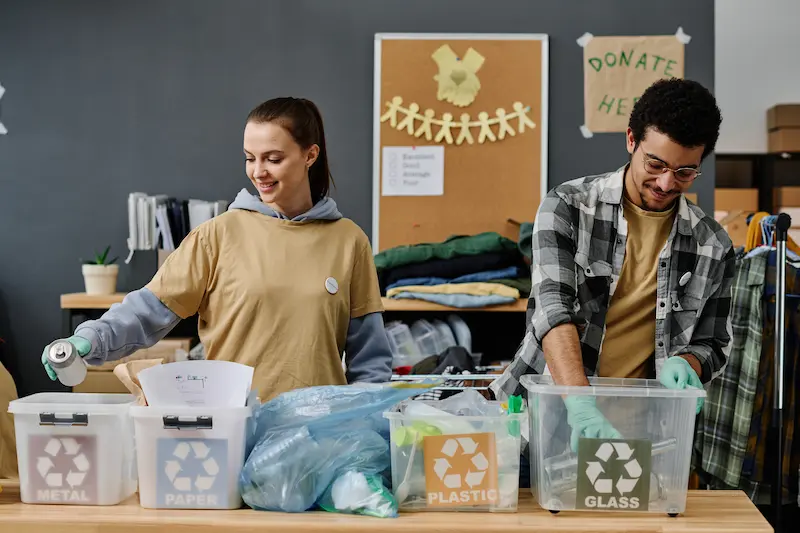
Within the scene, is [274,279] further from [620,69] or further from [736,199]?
[736,199]

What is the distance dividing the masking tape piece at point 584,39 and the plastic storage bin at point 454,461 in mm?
2494

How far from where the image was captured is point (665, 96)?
5.09 feet

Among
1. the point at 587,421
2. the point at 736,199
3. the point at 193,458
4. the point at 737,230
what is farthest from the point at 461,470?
the point at 736,199

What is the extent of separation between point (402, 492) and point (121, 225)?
8.44 ft

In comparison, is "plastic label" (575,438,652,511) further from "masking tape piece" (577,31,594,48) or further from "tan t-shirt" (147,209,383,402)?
"masking tape piece" (577,31,594,48)

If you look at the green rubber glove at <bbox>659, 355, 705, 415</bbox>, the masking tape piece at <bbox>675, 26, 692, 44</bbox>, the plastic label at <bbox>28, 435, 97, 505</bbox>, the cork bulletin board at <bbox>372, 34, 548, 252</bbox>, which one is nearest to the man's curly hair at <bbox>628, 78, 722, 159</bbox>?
the green rubber glove at <bbox>659, 355, 705, 415</bbox>

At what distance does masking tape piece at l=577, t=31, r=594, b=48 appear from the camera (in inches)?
137

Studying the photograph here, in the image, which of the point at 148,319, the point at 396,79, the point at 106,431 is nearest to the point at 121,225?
the point at 396,79

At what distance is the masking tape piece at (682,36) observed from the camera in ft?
11.4

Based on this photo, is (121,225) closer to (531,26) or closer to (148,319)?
(531,26)

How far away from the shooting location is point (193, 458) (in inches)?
50.7

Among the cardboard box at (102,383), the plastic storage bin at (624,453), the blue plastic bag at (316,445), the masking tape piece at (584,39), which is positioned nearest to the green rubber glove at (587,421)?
the plastic storage bin at (624,453)

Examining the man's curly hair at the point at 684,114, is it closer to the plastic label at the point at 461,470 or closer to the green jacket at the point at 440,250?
the plastic label at the point at 461,470

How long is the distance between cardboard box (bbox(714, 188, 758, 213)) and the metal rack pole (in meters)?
3.12
